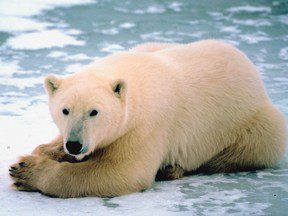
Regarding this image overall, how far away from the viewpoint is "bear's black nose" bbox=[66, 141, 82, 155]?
3562 millimetres

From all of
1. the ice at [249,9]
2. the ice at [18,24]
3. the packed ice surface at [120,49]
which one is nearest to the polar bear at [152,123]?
the packed ice surface at [120,49]

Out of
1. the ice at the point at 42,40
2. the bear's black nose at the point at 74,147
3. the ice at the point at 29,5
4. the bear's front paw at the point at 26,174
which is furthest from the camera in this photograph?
the ice at the point at 29,5

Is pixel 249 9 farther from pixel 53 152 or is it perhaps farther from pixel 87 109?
pixel 87 109

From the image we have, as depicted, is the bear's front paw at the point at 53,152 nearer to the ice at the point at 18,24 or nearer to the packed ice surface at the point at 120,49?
the packed ice surface at the point at 120,49

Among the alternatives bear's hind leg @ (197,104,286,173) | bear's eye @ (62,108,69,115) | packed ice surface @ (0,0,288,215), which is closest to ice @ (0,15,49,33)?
packed ice surface @ (0,0,288,215)

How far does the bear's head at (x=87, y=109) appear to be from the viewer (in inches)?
143

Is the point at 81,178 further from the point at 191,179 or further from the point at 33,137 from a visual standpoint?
the point at 33,137

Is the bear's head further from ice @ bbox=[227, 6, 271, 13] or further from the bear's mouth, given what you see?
ice @ bbox=[227, 6, 271, 13]

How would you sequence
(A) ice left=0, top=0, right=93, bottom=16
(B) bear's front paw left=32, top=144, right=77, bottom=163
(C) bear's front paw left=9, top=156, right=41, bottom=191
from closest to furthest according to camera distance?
(C) bear's front paw left=9, top=156, right=41, bottom=191 → (B) bear's front paw left=32, top=144, right=77, bottom=163 → (A) ice left=0, top=0, right=93, bottom=16

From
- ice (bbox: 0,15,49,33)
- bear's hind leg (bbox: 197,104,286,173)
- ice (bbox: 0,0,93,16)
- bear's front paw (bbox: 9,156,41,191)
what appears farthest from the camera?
ice (bbox: 0,0,93,16)

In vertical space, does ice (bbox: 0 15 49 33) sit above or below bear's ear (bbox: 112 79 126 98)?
above

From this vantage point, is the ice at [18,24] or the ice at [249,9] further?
the ice at [249,9]

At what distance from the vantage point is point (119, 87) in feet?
12.8

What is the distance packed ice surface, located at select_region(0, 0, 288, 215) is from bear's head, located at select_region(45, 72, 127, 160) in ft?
1.28
